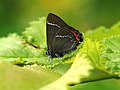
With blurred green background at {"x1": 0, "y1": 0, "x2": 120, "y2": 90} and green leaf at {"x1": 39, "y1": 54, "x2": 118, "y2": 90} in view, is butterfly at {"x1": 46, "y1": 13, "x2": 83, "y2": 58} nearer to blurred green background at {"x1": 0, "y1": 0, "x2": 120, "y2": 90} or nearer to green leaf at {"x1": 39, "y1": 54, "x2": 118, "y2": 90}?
green leaf at {"x1": 39, "y1": 54, "x2": 118, "y2": 90}

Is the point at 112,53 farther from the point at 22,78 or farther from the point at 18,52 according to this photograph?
the point at 18,52

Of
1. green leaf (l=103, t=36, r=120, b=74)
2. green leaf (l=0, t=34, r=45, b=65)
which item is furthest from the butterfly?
green leaf (l=103, t=36, r=120, b=74)

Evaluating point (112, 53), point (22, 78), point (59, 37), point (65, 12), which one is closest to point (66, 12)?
point (65, 12)

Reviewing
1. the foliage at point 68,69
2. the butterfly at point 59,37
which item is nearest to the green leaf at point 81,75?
the foliage at point 68,69

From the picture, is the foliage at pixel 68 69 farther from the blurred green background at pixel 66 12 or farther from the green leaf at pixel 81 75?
the blurred green background at pixel 66 12

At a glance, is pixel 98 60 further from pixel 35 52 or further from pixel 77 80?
pixel 35 52
